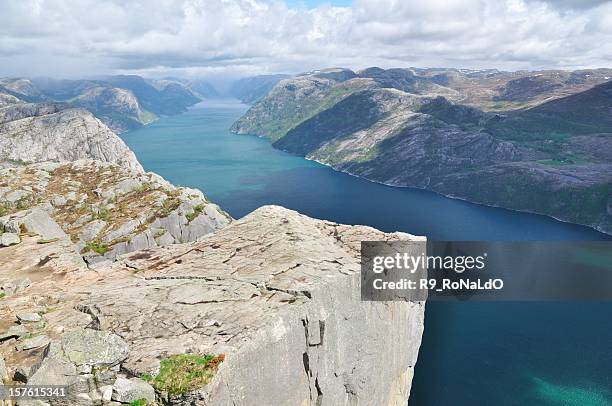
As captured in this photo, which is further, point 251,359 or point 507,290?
point 507,290

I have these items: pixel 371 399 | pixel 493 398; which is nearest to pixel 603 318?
pixel 493 398

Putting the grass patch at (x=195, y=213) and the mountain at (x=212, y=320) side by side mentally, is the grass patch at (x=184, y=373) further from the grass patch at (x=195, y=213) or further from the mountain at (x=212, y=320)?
the grass patch at (x=195, y=213)

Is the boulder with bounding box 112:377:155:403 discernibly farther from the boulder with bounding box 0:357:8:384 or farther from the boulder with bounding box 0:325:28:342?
the boulder with bounding box 0:325:28:342

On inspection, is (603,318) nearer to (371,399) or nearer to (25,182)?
(371,399)

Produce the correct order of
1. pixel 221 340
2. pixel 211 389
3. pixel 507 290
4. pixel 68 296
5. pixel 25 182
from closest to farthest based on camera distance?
pixel 211 389 → pixel 221 340 → pixel 68 296 → pixel 25 182 → pixel 507 290

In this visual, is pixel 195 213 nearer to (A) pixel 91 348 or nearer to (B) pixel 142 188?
(B) pixel 142 188

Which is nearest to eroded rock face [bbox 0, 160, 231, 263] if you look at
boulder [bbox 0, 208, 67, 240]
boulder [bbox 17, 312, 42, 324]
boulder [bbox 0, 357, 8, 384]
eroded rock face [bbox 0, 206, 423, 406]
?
boulder [bbox 0, 208, 67, 240]

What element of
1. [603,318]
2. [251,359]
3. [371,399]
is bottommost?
[603,318]
